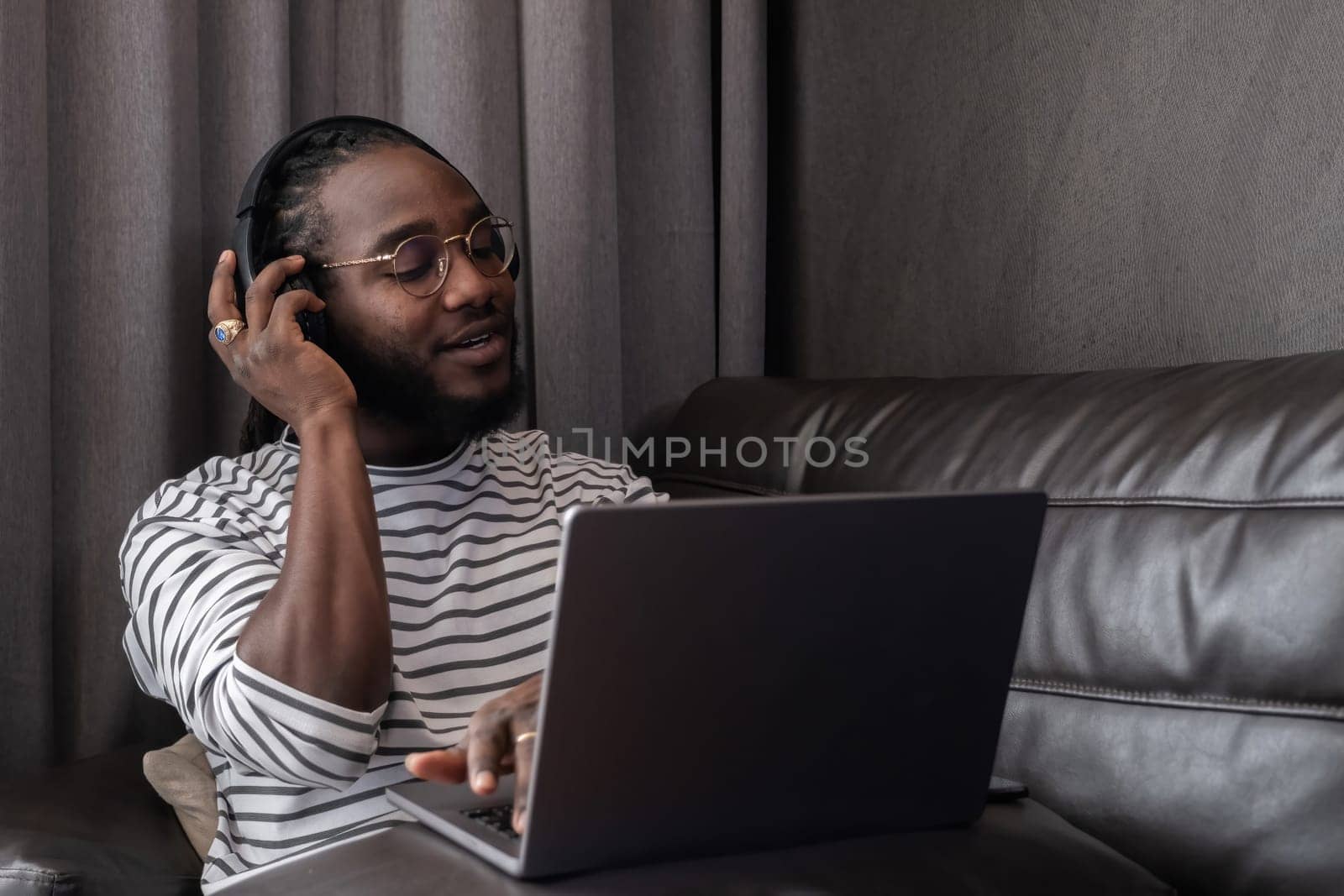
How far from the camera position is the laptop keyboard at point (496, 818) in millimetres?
707

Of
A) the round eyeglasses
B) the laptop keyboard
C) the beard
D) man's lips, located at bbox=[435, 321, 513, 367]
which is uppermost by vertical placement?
the round eyeglasses

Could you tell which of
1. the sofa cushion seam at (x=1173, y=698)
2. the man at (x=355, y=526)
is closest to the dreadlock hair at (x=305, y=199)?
the man at (x=355, y=526)

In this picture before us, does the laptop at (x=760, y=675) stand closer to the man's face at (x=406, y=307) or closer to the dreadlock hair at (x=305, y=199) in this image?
the man's face at (x=406, y=307)

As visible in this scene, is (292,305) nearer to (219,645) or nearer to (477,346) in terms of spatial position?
(477,346)

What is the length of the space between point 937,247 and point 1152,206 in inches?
13.9

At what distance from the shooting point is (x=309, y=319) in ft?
3.98

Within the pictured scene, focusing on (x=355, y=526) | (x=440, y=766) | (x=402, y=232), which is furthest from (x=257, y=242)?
(x=440, y=766)

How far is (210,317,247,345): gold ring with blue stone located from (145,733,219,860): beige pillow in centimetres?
41

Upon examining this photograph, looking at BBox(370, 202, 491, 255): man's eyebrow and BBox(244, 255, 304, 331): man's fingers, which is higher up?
BBox(370, 202, 491, 255): man's eyebrow

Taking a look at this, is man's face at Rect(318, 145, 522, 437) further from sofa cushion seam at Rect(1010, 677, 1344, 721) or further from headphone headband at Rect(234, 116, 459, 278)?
sofa cushion seam at Rect(1010, 677, 1344, 721)

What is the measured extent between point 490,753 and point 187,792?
0.51 m

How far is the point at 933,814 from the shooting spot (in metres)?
0.79

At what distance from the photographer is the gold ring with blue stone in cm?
118

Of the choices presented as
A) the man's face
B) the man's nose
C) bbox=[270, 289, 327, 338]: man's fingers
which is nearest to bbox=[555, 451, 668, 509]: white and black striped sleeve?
the man's face
